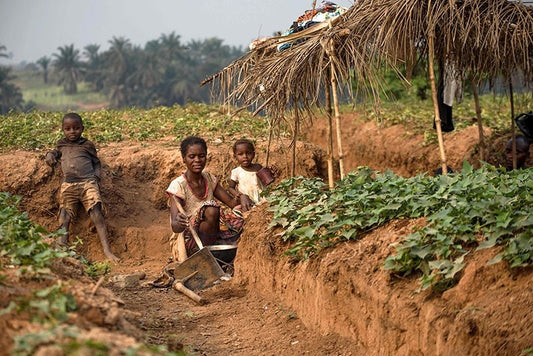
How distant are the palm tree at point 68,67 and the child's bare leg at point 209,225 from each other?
68248mm

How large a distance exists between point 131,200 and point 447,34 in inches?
202

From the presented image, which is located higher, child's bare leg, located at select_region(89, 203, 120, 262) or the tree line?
the tree line

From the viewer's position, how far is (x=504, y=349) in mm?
4160

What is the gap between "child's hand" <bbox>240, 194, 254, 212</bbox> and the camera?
359 inches

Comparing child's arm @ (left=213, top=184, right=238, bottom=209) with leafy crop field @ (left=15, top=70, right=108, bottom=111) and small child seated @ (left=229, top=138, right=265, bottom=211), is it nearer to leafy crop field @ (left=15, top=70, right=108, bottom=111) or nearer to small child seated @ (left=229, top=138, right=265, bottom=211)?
small child seated @ (left=229, top=138, right=265, bottom=211)

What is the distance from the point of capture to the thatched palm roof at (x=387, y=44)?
8094 mm

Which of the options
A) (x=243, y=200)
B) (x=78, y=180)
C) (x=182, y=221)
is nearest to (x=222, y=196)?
(x=243, y=200)

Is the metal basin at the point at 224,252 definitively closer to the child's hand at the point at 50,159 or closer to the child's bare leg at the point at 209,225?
the child's bare leg at the point at 209,225

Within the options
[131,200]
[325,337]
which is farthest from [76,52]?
[325,337]

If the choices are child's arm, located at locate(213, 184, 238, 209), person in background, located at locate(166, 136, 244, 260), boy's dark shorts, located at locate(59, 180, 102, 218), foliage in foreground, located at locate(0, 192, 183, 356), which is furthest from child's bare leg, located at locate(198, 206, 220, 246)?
foliage in foreground, located at locate(0, 192, 183, 356)

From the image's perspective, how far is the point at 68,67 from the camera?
7819 cm

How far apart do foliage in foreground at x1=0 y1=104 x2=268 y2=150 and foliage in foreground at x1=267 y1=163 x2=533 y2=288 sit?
486 centimetres

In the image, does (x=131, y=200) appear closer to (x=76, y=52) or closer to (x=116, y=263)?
(x=116, y=263)

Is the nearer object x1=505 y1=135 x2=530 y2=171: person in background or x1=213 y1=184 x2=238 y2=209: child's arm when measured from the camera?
x1=213 y1=184 x2=238 y2=209: child's arm
